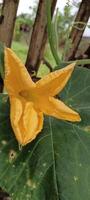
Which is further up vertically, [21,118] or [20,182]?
[21,118]

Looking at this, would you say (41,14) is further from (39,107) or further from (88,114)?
(39,107)

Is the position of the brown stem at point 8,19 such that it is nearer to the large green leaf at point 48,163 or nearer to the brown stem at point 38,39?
the brown stem at point 38,39

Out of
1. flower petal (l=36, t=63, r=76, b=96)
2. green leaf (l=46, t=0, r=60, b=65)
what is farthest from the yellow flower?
green leaf (l=46, t=0, r=60, b=65)

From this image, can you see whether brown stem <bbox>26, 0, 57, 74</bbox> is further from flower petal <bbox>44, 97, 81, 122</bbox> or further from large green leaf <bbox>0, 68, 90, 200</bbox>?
flower petal <bbox>44, 97, 81, 122</bbox>

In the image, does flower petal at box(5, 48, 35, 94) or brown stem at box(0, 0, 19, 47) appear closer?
flower petal at box(5, 48, 35, 94)

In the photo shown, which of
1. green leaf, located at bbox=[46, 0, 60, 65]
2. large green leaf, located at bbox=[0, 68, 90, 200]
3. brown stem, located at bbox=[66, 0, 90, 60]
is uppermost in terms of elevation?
green leaf, located at bbox=[46, 0, 60, 65]

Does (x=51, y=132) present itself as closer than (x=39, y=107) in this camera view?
No

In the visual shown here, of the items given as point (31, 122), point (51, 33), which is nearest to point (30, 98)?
point (31, 122)

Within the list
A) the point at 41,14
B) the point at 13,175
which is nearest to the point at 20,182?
the point at 13,175
